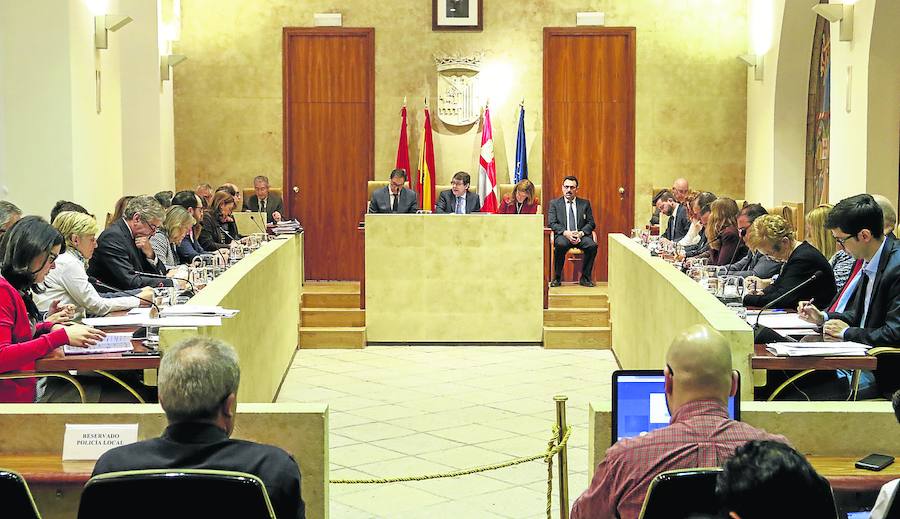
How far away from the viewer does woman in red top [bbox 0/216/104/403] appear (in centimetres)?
476

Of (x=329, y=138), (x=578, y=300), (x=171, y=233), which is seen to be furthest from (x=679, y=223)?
(x=171, y=233)

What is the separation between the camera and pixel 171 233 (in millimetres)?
8219

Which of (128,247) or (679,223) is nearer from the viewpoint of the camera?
(128,247)

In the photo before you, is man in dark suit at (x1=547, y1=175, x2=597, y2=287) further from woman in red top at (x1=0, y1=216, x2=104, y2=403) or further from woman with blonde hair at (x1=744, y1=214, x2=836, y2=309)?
woman in red top at (x1=0, y1=216, x2=104, y2=403)

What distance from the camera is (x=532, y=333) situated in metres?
10.4

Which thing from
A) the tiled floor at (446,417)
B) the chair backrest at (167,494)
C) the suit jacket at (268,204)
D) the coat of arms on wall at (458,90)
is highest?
the coat of arms on wall at (458,90)

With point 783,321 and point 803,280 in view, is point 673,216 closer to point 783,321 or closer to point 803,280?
point 803,280

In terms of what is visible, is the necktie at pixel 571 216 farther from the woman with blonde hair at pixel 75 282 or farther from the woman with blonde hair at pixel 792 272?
the woman with blonde hair at pixel 75 282

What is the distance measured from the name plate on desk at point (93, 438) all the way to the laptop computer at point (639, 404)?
1.38 m

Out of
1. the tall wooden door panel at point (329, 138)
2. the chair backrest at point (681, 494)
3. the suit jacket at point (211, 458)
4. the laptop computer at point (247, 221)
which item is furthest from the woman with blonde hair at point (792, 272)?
the tall wooden door panel at point (329, 138)

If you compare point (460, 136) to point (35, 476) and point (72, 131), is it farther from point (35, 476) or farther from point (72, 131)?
point (35, 476)

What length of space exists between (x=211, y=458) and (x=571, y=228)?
31.9 ft

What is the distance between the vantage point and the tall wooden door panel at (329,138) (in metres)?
13.4

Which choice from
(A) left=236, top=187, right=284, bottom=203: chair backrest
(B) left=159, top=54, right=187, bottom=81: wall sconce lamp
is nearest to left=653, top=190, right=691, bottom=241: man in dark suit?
(A) left=236, top=187, right=284, bottom=203: chair backrest
